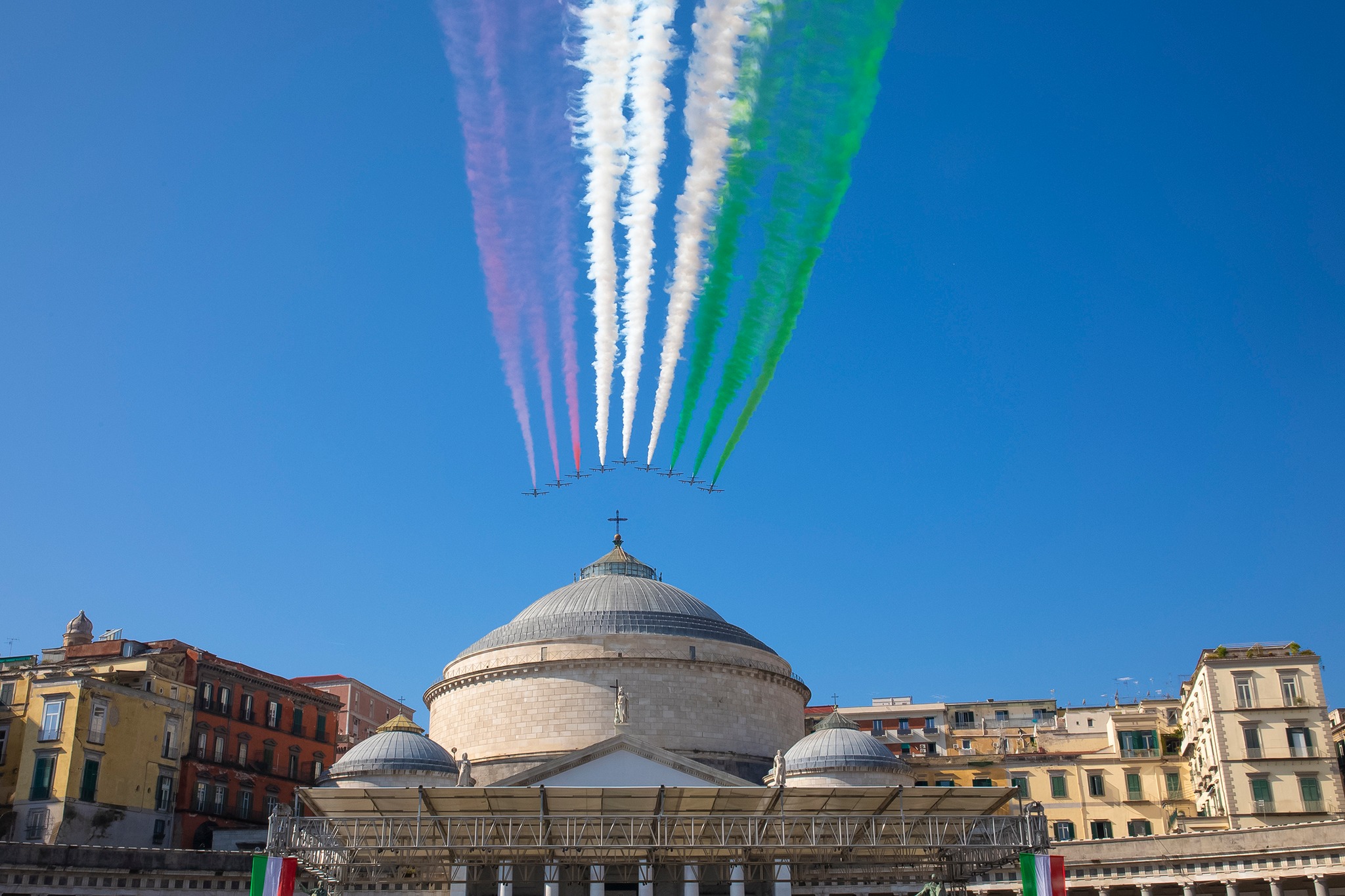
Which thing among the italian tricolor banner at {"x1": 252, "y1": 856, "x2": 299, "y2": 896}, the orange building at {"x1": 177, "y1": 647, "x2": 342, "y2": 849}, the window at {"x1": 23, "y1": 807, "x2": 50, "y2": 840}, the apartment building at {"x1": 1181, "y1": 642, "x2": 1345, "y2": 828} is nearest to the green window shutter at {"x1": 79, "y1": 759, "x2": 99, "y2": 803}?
the window at {"x1": 23, "y1": 807, "x2": 50, "y2": 840}

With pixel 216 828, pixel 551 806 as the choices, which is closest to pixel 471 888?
pixel 551 806

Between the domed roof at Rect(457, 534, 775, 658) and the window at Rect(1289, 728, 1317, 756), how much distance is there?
856 inches

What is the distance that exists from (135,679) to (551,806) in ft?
81.3

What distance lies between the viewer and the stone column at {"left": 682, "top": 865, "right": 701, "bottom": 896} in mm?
40969

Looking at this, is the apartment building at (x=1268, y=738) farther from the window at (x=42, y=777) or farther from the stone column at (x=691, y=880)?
the window at (x=42, y=777)

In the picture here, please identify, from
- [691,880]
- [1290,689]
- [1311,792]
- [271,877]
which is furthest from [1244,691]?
[271,877]

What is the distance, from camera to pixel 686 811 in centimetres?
3862

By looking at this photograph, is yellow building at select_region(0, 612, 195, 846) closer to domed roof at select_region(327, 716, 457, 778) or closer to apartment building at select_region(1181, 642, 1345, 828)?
domed roof at select_region(327, 716, 457, 778)

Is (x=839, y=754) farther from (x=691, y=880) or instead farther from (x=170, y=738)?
(x=170, y=738)

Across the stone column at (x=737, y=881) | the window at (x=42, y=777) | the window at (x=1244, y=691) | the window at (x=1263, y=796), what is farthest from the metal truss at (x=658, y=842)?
the window at (x=1244, y=691)

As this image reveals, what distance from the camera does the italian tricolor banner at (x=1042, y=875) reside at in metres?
33.9

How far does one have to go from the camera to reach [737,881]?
4197 cm

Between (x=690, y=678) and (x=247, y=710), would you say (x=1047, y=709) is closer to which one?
(x=690, y=678)

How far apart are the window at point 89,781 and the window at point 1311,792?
46.0 metres
